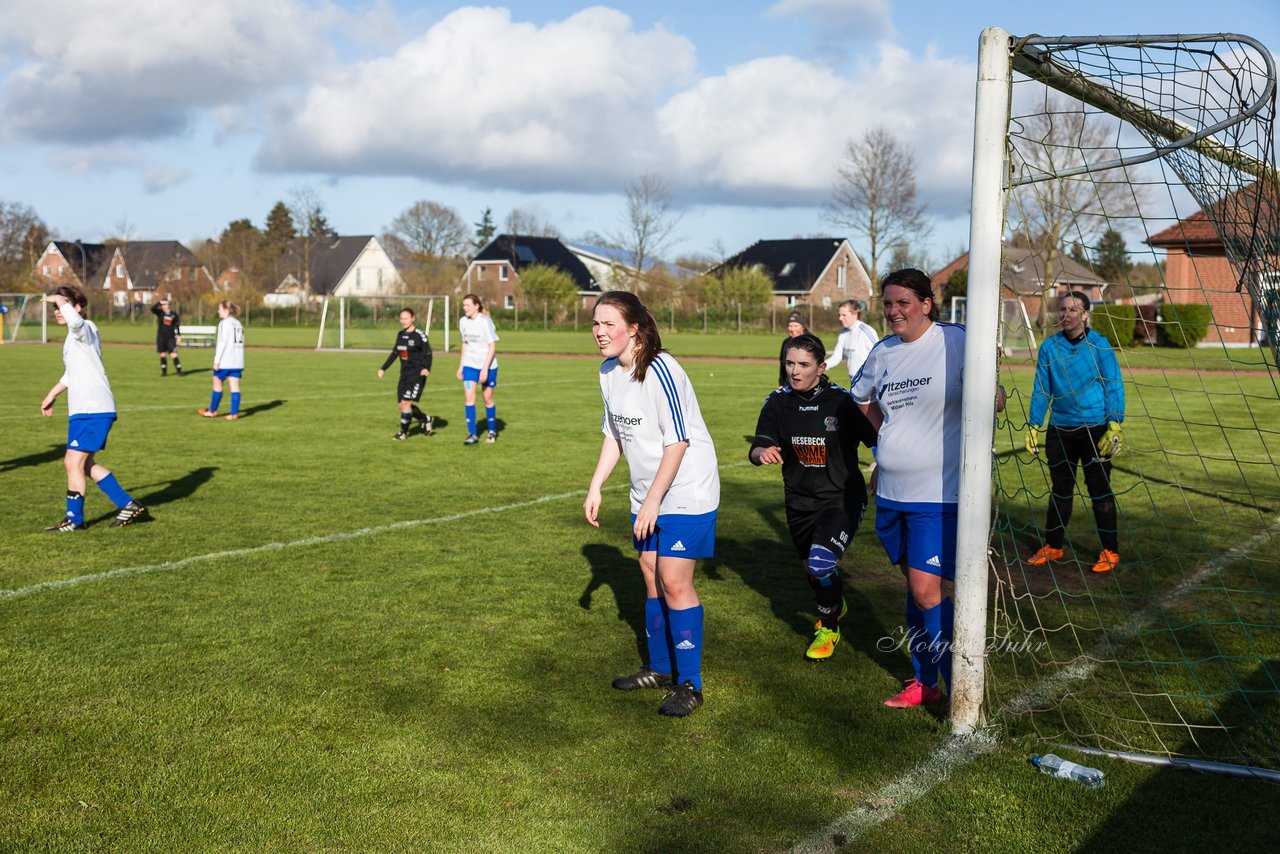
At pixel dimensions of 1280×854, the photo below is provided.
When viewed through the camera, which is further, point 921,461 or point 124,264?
point 124,264

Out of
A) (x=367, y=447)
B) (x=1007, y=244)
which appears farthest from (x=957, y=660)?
(x=367, y=447)

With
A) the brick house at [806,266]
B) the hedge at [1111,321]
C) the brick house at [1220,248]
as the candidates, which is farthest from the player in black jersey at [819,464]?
the brick house at [806,266]

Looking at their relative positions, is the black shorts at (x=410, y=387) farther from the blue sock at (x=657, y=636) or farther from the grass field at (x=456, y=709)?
the blue sock at (x=657, y=636)

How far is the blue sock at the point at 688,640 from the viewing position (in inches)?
190

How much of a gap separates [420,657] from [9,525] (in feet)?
16.5

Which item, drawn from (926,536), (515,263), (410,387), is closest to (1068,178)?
(926,536)

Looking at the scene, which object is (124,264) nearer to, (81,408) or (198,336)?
(198,336)

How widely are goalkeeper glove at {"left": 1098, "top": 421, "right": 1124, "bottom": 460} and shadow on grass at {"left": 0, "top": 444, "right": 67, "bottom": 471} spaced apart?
10.9 metres

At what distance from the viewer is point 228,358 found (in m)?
16.1

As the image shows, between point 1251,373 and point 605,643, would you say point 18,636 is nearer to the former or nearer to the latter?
point 605,643

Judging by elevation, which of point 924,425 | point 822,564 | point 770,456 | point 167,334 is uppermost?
point 167,334

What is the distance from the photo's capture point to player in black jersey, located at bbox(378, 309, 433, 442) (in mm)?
14328

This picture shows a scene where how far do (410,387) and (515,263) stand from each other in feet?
A: 234

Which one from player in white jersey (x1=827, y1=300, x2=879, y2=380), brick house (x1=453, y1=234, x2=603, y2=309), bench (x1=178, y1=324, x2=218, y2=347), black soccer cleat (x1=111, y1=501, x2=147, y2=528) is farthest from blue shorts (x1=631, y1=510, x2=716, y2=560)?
brick house (x1=453, y1=234, x2=603, y2=309)
